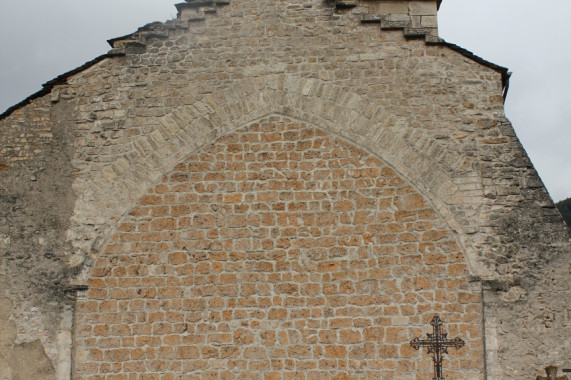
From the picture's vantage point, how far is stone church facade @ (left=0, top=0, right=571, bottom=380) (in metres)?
7.99

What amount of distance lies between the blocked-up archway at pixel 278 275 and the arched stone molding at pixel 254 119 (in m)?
0.17

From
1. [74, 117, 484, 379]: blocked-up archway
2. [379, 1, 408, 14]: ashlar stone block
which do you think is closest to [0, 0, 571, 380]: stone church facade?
[74, 117, 484, 379]: blocked-up archway

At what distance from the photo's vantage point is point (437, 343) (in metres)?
7.84

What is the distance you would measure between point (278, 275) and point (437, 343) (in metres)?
2.16

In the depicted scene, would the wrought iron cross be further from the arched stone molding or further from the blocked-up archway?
the arched stone molding

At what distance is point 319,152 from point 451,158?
175 cm

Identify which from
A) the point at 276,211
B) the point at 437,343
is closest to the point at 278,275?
the point at 276,211

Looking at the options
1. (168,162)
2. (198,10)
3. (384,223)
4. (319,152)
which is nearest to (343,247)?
(384,223)

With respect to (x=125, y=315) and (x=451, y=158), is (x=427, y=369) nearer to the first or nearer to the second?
(x=451, y=158)

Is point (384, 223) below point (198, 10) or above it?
below

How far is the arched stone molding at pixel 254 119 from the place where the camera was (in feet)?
27.7

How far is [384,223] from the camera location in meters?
8.32

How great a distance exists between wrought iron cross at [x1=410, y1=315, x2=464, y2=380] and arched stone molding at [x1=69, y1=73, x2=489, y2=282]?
150 cm

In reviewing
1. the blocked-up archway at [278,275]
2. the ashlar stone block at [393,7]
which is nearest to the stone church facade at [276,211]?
the blocked-up archway at [278,275]
